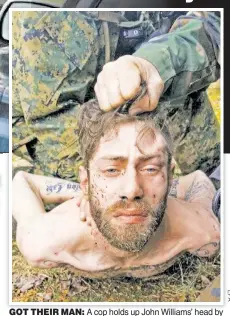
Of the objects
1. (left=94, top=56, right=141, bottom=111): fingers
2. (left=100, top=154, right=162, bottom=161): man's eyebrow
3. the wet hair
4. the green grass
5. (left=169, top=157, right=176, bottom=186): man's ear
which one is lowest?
the green grass

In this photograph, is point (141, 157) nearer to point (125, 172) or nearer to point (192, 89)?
point (125, 172)

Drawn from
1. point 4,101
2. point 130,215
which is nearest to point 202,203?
point 130,215

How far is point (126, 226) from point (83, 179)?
0.22 meters

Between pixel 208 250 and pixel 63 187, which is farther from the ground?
pixel 63 187

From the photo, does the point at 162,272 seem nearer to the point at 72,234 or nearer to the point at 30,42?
the point at 72,234

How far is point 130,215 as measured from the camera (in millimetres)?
2209

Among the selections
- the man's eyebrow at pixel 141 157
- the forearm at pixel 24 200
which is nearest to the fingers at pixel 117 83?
the man's eyebrow at pixel 141 157

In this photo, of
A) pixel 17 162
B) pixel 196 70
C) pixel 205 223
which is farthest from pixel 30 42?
pixel 205 223

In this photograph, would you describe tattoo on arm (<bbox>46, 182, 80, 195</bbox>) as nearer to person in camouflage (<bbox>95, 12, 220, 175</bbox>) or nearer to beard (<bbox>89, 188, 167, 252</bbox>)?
beard (<bbox>89, 188, 167, 252</bbox>)

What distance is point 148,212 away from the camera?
2.21 m

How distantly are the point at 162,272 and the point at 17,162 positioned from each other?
634mm

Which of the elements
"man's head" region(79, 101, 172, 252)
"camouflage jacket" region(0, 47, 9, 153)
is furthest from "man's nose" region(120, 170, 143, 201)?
"camouflage jacket" region(0, 47, 9, 153)

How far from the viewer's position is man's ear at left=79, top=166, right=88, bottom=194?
224 cm
